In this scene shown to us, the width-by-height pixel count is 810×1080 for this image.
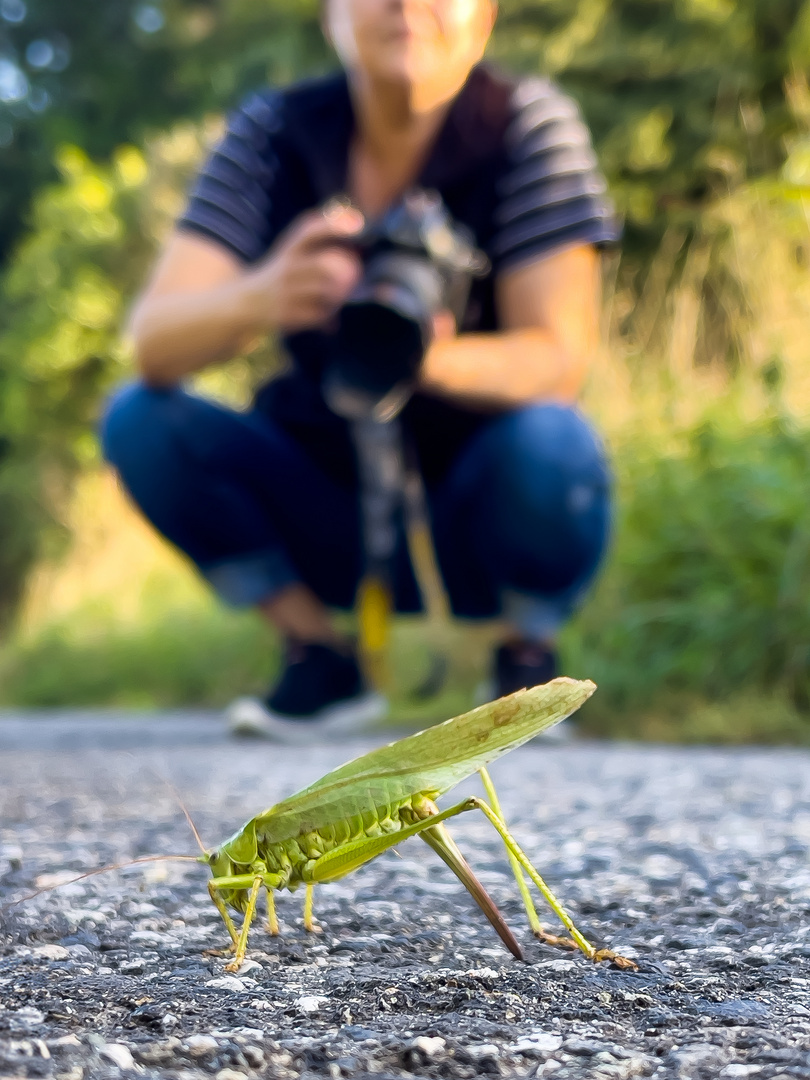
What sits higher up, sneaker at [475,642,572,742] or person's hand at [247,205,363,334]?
person's hand at [247,205,363,334]

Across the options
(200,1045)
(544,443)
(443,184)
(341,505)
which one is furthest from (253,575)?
(200,1045)

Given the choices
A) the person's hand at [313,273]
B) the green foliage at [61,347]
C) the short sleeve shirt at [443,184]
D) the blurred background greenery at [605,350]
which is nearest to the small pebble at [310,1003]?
the blurred background greenery at [605,350]

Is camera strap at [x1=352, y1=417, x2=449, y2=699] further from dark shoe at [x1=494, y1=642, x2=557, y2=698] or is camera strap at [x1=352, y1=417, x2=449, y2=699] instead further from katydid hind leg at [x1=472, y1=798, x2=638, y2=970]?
katydid hind leg at [x1=472, y1=798, x2=638, y2=970]

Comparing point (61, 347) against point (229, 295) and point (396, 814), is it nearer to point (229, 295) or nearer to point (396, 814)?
point (229, 295)

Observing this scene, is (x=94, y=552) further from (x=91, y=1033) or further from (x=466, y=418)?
(x=91, y=1033)

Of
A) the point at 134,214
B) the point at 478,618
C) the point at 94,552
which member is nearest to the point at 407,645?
the point at 478,618

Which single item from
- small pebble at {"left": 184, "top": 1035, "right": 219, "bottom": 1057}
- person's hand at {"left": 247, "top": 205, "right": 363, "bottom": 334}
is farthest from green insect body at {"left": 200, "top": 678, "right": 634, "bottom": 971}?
person's hand at {"left": 247, "top": 205, "right": 363, "bottom": 334}
